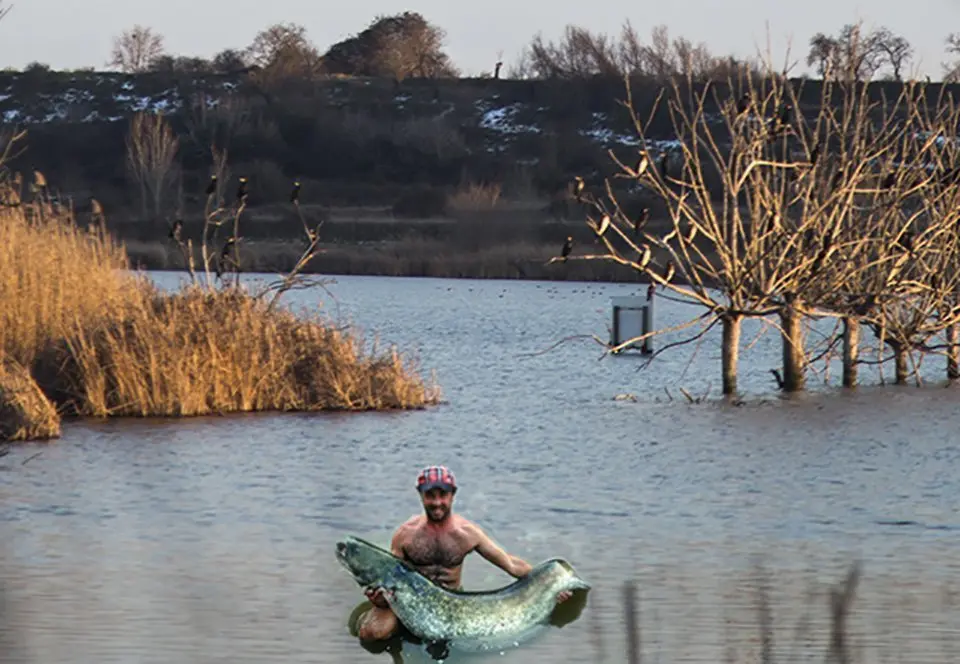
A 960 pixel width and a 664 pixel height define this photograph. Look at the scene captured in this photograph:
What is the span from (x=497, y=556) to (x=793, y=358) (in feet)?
46.4

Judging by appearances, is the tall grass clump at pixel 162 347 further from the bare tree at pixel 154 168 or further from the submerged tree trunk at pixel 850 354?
the bare tree at pixel 154 168

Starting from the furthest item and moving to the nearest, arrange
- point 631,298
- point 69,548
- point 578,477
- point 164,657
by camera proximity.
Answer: point 631,298 < point 578,477 < point 69,548 < point 164,657

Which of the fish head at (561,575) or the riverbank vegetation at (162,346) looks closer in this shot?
the fish head at (561,575)

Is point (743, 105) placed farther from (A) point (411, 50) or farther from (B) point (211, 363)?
(A) point (411, 50)

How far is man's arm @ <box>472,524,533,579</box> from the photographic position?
10.7 m

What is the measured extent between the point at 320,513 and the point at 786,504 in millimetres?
3721

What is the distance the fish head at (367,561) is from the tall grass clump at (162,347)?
11.1m

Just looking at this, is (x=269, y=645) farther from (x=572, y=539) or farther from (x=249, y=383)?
(x=249, y=383)

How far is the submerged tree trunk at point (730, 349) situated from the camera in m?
22.2

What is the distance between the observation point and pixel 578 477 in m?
17.7

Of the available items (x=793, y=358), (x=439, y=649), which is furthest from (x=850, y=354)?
(x=439, y=649)

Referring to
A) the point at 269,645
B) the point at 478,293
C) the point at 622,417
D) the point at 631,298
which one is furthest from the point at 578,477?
the point at 478,293

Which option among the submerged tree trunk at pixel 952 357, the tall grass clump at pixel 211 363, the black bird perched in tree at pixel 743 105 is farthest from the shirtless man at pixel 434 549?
the submerged tree trunk at pixel 952 357

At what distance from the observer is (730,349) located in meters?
23.1
